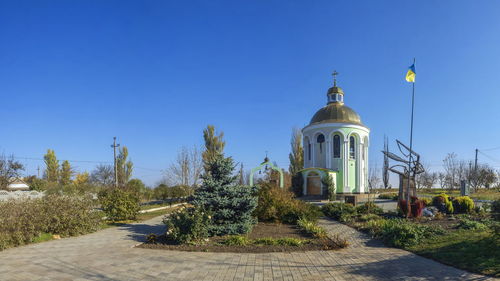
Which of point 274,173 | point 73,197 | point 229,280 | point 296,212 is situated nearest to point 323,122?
point 274,173

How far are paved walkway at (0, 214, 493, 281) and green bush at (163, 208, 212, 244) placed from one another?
721mm

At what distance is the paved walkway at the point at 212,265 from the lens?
5.21 m

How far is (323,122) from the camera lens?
29891 mm

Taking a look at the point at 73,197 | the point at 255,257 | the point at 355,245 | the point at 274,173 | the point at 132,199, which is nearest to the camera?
the point at 255,257

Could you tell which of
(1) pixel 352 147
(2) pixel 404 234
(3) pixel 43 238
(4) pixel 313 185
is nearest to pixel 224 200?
(2) pixel 404 234

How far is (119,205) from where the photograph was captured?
12.8m

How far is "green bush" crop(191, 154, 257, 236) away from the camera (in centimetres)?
902

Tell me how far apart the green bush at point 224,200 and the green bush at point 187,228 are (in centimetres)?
65

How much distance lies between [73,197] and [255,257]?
8049 millimetres

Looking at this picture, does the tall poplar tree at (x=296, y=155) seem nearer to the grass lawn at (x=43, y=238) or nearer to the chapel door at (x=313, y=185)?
the chapel door at (x=313, y=185)

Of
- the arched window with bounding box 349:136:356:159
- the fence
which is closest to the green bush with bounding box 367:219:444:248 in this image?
the fence

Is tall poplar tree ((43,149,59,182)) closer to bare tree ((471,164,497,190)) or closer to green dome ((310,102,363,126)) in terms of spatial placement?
green dome ((310,102,363,126))

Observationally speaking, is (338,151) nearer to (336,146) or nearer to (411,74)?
(336,146)

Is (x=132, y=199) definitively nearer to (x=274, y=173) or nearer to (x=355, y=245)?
(x=355, y=245)
